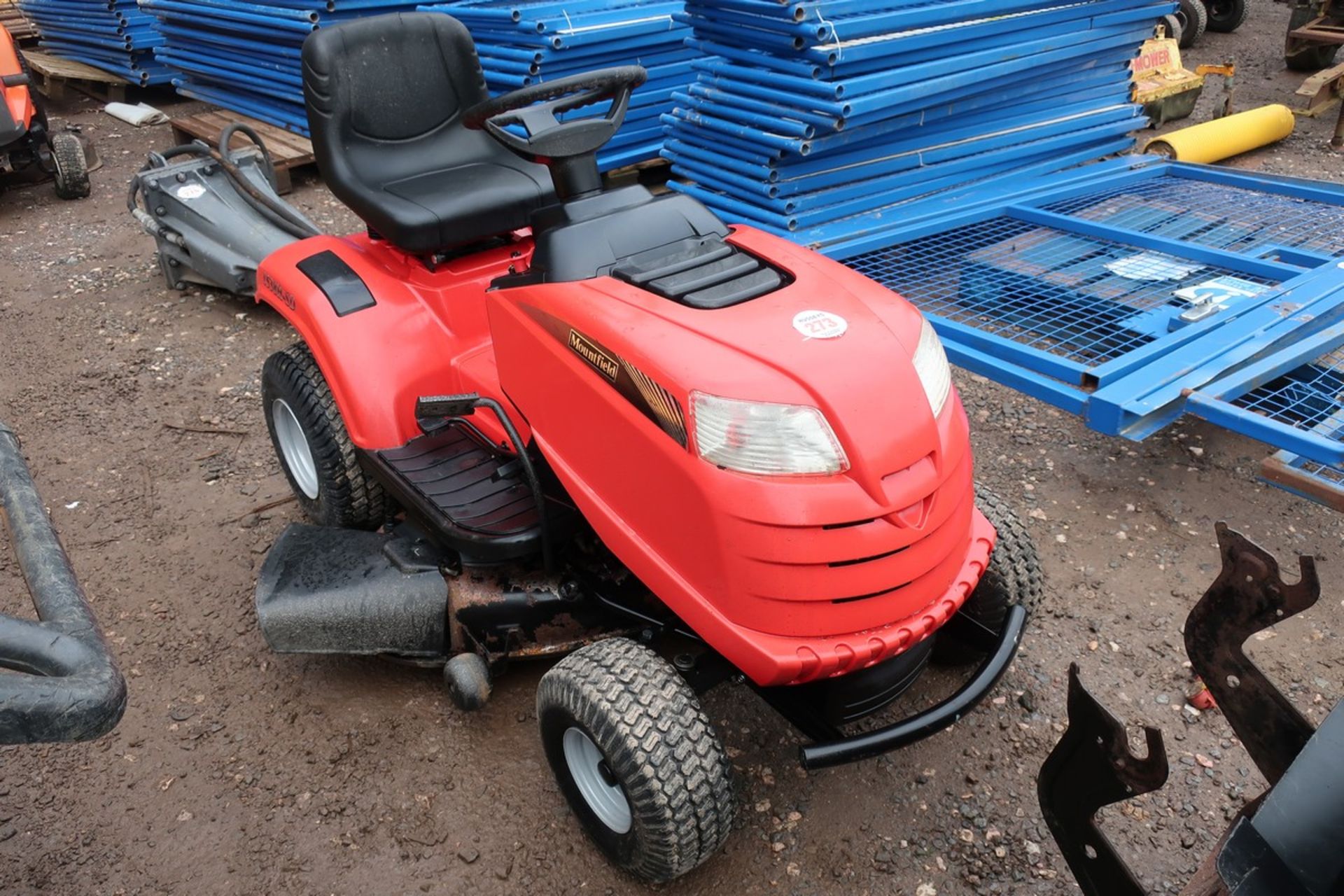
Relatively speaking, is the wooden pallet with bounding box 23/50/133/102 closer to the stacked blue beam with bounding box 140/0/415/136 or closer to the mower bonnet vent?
the stacked blue beam with bounding box 140/0/415/136

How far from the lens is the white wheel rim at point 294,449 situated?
123 inches

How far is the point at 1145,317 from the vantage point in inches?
131

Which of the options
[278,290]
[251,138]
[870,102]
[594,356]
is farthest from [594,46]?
[594,356]

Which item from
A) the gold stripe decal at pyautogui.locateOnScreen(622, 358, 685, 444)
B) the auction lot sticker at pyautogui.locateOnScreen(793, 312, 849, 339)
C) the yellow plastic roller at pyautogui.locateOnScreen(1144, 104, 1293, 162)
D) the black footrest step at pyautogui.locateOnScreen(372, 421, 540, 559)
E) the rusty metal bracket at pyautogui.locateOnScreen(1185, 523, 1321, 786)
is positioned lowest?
the yellow plastic roller at pyautogui.locateOnScreen(1144, 104, 1293, 162)

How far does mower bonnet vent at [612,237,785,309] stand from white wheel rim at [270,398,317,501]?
1492 millimetres

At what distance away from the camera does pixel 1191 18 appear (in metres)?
8.29

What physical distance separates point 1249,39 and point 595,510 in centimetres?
917

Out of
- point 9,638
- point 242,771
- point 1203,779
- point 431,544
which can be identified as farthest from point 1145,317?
point 9,638

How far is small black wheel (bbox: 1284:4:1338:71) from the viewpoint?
7.57m

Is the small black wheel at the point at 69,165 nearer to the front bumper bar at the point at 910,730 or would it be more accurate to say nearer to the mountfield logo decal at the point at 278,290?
the mountfield logo decal at the point at 278,290

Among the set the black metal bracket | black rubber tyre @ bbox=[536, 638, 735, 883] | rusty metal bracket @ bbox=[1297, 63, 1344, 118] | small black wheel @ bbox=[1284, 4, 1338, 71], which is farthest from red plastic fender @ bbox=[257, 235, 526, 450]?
small black wheel @ bbox=[1284, 4, 1338, 71]

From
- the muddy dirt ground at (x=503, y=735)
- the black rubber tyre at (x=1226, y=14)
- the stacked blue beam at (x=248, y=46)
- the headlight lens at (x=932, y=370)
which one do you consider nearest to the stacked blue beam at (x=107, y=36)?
Answer: the stacked blue beam at (x=248, y=46)

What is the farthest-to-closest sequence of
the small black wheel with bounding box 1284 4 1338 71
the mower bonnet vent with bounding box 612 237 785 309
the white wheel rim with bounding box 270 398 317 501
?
the small black wheel with bounding box 1284 4 1338 71, the white wheel rim with bounding box 270 398 317 501, the mower bonnet vent with bounding box 612 237 785 309

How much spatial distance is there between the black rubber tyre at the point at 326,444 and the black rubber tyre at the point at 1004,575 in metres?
1.63
